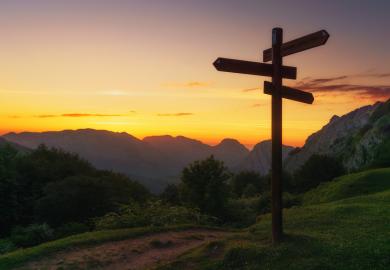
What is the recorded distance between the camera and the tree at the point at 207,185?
41.2 meters

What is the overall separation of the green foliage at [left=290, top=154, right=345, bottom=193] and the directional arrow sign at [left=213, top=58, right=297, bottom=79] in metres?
59.3

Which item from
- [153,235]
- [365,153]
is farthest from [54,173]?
[365,153]

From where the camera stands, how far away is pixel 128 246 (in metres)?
17.0

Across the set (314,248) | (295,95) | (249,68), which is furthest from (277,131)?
(314,248)

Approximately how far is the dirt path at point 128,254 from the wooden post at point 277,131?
373 centimetres

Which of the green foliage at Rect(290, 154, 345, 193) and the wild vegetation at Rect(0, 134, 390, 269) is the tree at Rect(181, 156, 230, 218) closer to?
the wild vegetation at Rect(0, 134, 390, 269)

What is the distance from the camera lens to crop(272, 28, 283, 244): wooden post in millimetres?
13945

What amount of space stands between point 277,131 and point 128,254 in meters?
6.93

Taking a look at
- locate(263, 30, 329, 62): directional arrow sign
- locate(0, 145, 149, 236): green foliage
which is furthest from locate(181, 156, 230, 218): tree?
locate(263, 30, 329, 62): directional arrow sign

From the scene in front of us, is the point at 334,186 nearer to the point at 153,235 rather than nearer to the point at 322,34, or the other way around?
the point at 153,235

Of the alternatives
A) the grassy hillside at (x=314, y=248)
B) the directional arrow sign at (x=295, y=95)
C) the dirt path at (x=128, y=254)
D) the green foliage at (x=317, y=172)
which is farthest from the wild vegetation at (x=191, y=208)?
the directional arrow sign at (x=295, y=95)

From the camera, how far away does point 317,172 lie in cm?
Result: 7156

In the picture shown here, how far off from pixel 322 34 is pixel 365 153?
77.6m

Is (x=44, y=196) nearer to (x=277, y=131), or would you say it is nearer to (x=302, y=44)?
(x=277, y=131)
